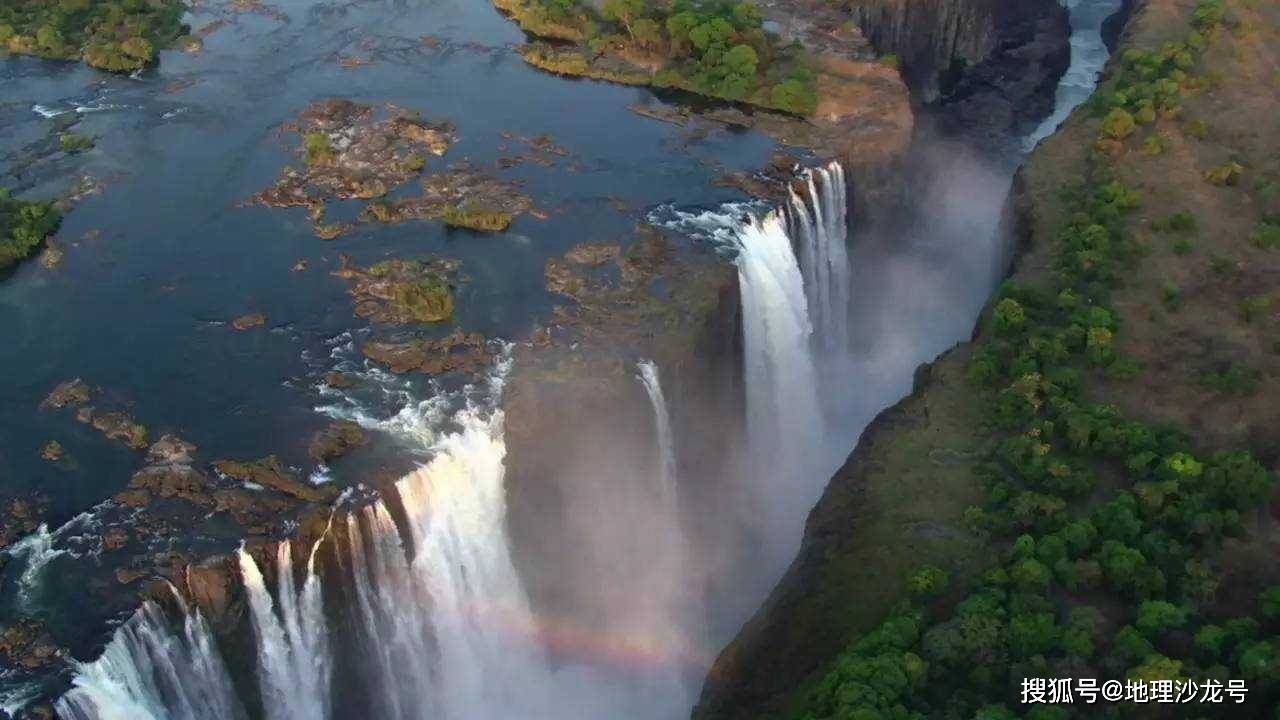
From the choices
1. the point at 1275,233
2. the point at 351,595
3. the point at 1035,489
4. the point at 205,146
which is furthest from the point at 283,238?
the point at 1275,233

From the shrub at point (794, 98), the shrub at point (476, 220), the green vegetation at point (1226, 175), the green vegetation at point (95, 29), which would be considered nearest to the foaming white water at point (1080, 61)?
the green vegetation at point (1226, 175)

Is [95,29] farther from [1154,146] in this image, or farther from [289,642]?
[1154,146]

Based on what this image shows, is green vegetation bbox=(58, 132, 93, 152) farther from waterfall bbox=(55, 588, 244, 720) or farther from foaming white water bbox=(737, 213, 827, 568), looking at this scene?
foaming white water bbox=(737, 213, 827, 568)

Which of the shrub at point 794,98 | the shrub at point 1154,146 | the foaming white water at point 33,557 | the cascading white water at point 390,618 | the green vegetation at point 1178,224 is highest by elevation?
the shrub at point 1154,146

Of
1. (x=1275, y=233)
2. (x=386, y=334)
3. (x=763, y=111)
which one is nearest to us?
(x=386, y=334)

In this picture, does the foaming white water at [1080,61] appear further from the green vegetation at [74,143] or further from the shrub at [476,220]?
the green vegetation at [74,143]

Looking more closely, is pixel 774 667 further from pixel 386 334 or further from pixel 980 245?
pixel 980 245
